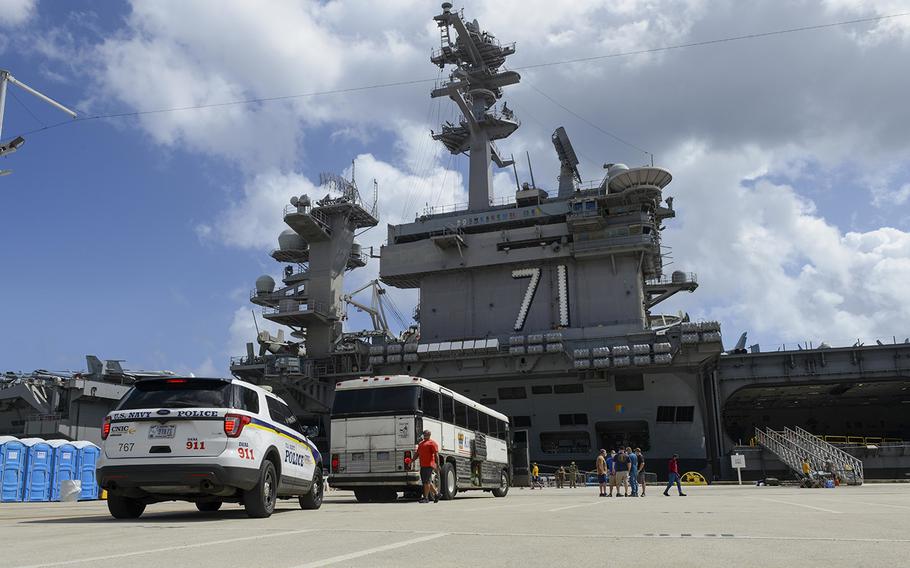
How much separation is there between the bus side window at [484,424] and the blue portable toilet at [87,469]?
42.7 feet

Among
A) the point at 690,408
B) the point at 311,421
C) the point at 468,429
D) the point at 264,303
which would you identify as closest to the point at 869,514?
the point at 468,429

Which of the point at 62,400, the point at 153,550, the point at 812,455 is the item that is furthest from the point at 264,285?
the point at 153,550

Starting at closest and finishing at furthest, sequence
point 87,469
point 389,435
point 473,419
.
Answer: point 389,435
point 473,419
point 87,469

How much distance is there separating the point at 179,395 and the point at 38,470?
15.5m

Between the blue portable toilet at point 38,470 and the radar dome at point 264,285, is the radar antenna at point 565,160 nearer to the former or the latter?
the radar dome at point 264,285

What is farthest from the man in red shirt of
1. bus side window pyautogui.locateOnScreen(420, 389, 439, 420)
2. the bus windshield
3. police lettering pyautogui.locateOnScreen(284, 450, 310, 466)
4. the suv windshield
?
the suv windshield

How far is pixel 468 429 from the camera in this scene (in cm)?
2186

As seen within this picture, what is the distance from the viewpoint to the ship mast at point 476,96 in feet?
168

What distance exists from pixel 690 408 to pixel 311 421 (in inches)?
1031

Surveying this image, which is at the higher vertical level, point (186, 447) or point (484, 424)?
point (484, 424)

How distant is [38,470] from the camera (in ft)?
73.9

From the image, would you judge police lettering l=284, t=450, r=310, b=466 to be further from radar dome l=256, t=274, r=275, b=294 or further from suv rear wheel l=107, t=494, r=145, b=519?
radar dome l=256, t=274, r=275, b=294

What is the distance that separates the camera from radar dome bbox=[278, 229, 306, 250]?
5609 cm

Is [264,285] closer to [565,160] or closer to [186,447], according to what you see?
[565,160]
